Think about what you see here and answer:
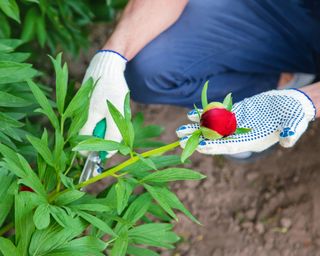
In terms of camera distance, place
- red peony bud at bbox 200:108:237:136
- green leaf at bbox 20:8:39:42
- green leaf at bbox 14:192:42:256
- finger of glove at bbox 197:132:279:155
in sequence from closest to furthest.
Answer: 1. red peony bud at bbox 200:108:237:136
2. green leaf at bbox 14:192:42:256
3. finger of glove at bbox 197:132:279:155
4. green leaf at bbox 20:8:39:42

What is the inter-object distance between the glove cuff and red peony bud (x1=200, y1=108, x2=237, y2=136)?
0.30 meters

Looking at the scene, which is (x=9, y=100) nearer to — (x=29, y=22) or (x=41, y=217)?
(x=41, y=217)

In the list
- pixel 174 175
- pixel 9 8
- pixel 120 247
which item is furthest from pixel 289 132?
pixel 9 8

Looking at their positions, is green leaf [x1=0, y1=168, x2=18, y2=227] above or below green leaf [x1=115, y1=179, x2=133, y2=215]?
below

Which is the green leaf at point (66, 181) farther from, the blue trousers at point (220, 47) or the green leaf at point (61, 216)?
the blue trousers at point (220, 47)

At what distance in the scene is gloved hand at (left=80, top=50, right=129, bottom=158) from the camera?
1.17 meters

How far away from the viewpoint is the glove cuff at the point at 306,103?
1072mm

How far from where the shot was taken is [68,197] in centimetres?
93

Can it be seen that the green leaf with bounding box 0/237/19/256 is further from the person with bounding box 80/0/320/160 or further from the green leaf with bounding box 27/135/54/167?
the person with bounding box 80/0/320/160

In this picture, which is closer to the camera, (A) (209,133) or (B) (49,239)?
(A) (209,133)

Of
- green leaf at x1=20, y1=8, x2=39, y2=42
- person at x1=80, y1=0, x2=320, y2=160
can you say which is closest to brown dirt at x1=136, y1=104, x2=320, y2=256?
person at x1=80, y1=0, x2=320, y2=160

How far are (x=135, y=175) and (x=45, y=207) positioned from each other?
19 cm

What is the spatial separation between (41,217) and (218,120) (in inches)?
11.9

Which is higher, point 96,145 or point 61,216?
point 96,145
